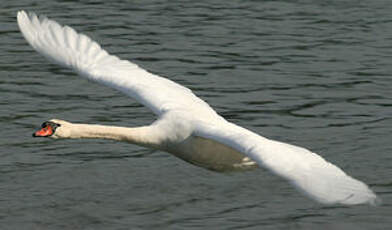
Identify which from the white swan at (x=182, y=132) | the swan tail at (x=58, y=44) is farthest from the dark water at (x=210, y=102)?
the swan tail at (x=58, y=44)

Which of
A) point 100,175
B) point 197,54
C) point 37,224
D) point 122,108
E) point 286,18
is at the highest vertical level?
point 286,18

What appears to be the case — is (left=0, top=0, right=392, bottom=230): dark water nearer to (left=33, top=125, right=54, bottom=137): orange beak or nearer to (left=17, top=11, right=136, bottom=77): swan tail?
(left=33, top=125, right=54, bottom=137): orange beak

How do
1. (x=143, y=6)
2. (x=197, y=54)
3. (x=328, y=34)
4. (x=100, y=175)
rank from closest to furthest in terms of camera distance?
(x=100, y=175) → (x=197, y=54) → (x=328, y=34) → (x=143, y=6)

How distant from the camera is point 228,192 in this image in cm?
1363

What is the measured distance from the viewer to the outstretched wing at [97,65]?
1349 centimetres

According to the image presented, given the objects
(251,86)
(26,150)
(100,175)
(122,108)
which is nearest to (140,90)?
(100,175)

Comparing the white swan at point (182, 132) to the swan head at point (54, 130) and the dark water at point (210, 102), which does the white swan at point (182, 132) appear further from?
the dark water at point (210, 102)

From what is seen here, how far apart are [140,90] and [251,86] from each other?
524 centimetres

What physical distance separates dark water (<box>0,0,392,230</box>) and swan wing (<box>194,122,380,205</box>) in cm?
157

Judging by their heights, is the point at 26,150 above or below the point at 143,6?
below

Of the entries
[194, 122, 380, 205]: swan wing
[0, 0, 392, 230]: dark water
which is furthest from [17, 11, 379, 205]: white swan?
[0, 0, 392, 230]: dark water

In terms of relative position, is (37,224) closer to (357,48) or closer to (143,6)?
(357,48)

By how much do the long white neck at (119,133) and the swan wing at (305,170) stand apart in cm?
115

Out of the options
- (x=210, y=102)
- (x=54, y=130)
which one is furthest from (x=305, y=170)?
(x=210, y=102)
